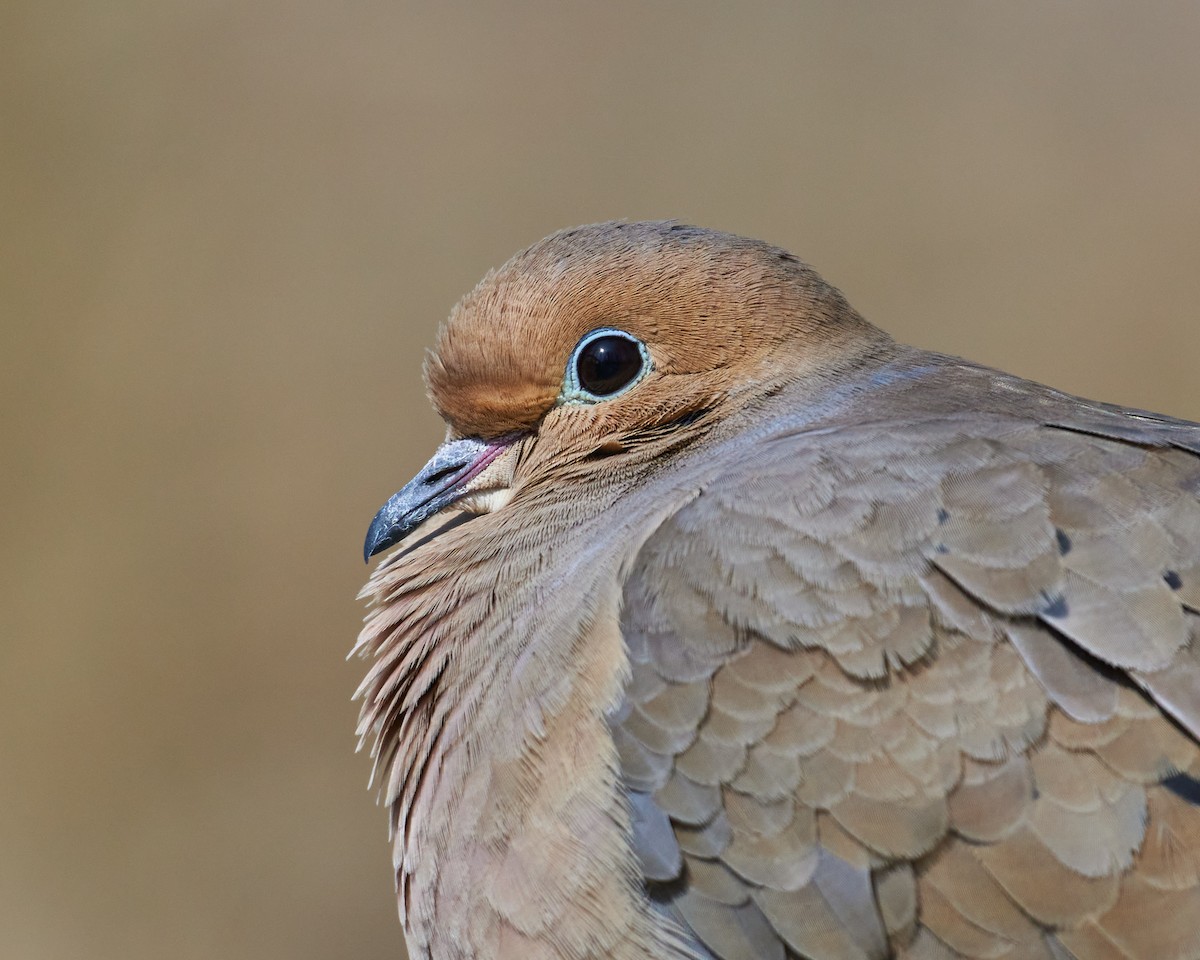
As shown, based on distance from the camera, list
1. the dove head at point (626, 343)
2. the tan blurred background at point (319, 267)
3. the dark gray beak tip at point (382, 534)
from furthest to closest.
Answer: the tan blurred background at point (319, 267) < the dark gray beak tip at point (382, 534) < the dove head at point (626, 343)

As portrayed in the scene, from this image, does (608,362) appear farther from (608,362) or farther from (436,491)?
(436,491)

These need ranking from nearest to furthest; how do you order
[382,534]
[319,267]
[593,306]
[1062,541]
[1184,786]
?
[1184,786] < [1062,541] < [593,306] < [382,534] < [319,267]

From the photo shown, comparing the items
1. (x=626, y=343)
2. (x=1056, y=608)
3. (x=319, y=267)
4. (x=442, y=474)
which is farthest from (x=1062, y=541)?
(x=319, y=267)

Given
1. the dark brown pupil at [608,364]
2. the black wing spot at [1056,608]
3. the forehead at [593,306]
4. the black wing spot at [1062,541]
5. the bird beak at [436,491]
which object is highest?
the forehead at [593,306]

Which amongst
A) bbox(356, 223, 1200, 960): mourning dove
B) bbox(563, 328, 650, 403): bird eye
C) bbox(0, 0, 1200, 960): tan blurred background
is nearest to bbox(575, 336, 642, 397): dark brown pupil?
bbox(563, 328, 650, 403): bird eye

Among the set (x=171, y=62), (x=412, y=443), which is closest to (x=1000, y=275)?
(x=412, y=443)

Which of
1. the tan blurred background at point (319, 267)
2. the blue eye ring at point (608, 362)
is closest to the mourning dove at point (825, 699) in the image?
the blue eye ring at point (608, 362)

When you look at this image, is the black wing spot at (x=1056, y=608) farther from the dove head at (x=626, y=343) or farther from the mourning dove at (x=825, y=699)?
the dove head at (x=626, y=343)

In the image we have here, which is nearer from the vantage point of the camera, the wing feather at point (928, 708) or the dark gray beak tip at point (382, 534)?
the wing feather at point (928, 708)
